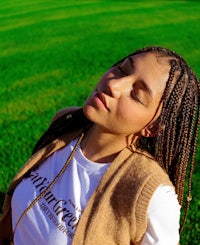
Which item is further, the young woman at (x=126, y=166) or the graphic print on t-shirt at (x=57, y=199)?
the graphic print on t-shirt at (x=57, y=199)

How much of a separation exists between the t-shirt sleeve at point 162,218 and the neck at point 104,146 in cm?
32

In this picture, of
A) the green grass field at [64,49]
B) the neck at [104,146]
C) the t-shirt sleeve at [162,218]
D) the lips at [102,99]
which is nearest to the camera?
the t-shirt sleeve at [162,218]

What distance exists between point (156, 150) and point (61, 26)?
12.1 metres

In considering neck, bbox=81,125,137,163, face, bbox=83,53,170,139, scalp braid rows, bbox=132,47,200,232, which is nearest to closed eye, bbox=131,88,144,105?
face, bbox=83,53,170,139

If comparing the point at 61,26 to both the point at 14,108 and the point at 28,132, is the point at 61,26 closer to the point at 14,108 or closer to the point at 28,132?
the point at 14,108

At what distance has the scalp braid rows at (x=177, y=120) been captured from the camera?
1822 mm

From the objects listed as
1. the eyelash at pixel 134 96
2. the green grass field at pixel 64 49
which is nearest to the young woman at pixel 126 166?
the eyelash at pixel 134 96

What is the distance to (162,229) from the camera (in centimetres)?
172

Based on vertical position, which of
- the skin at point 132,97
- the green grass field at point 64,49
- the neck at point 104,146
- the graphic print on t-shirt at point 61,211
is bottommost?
the green grass field at point 64,49

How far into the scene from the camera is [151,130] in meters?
1.92

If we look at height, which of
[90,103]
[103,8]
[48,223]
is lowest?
[103,8]

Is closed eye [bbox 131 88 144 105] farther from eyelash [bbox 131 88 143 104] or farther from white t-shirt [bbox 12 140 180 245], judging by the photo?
white t-shirt [bbox 12 140 180 245]

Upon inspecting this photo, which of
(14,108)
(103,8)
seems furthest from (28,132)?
(103,8)

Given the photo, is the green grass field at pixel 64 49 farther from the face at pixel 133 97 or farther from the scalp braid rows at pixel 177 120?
the face at pixel 133 97
